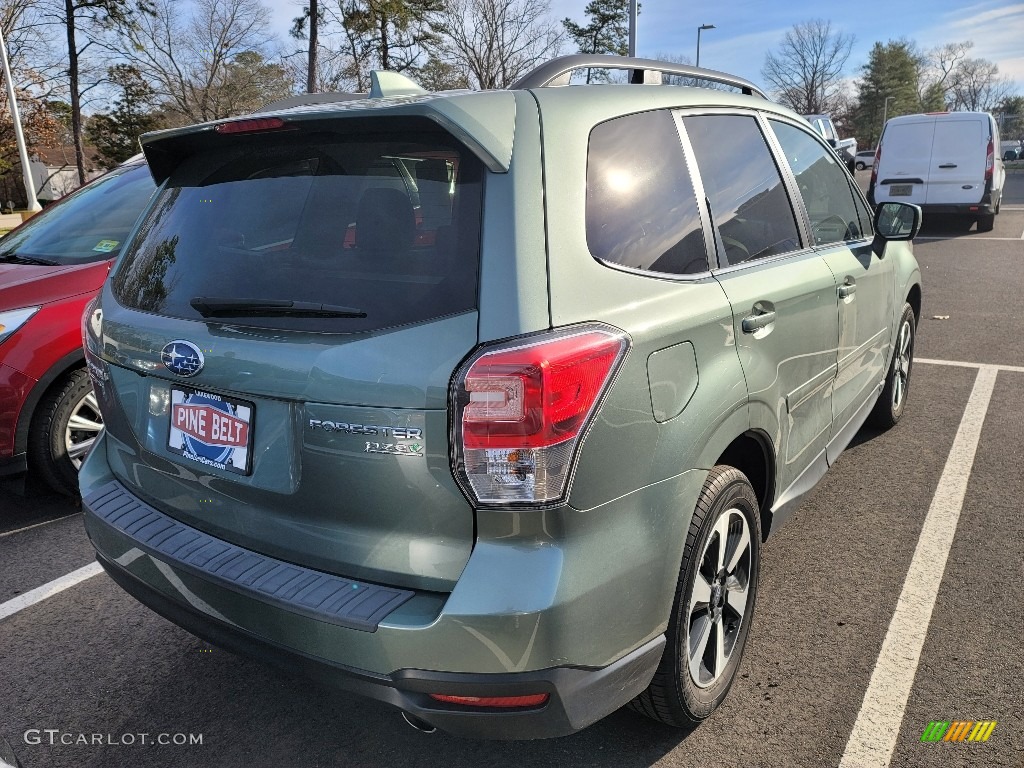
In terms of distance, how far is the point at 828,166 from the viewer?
3750 millimetres

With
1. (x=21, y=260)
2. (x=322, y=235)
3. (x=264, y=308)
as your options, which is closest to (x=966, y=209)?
(x=21, y=260)

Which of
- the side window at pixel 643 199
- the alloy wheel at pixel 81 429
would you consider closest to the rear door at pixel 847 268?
the side window at pixel 643 199

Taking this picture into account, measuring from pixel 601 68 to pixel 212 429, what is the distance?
1.64m

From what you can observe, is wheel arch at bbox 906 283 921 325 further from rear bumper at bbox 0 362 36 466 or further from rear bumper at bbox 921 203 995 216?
rear bumper at bbox 921 203 995 216

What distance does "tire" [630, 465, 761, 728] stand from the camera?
216 centimetres

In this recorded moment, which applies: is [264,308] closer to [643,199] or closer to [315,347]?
[315,347]

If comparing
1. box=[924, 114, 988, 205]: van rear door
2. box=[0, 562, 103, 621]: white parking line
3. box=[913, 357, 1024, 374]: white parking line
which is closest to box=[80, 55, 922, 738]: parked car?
box=[0, 562, 103, 621]: white parking line

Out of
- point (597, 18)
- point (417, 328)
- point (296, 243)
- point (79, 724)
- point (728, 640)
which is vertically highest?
point (597, 18)

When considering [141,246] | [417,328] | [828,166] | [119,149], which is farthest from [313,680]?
[119,149]

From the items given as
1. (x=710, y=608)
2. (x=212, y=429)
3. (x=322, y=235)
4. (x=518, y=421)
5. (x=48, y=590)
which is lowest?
(x=48, y=590)

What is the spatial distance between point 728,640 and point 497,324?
4.68 ft

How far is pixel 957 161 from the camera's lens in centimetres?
1499

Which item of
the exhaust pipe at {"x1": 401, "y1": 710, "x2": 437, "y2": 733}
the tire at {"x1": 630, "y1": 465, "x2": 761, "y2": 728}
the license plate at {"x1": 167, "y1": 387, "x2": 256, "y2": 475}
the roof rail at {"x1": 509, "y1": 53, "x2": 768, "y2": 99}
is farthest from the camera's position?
the roof rail at {"x1": 509, "y1": 53, "x2": 768, "y2": 99}

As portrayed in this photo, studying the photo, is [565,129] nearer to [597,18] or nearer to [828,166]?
[828,166]
